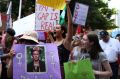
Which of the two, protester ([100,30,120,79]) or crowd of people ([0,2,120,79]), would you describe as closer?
crowd of people ([0,2,120,79])

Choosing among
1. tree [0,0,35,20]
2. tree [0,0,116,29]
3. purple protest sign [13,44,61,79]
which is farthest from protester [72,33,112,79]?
tree [0,0,35,20]

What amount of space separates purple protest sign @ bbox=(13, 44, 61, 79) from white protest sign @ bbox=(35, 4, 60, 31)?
4.47 m

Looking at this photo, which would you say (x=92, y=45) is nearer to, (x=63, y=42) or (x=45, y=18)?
(x=63, y=42)

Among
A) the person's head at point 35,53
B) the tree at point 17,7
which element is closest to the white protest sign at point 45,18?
the person's head at point 35,53

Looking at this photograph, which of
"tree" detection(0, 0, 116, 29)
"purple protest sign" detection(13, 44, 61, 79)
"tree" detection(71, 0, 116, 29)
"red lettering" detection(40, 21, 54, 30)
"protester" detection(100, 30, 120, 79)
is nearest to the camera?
"purple protest sign" detection(13, 44, 61, 79)

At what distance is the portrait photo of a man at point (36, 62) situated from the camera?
522cm

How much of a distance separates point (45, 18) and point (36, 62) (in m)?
5.06

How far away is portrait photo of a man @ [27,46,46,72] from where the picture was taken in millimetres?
5219

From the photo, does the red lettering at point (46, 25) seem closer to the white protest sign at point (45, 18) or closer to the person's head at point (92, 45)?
the white protest sign at point (45, 18)

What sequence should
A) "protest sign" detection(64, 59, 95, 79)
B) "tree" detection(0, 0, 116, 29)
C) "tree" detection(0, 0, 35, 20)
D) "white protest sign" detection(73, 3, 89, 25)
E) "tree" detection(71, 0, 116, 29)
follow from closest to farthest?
"protest sign" detection(64, 59, 95, 79)
"white protest sign" detection(73, 3, 89, 25)
"tree" detection(0, 0, 35, 20)
"tree" detection(0, 0, 116, 29)
"tree" detection(71, 0, 116, 29)

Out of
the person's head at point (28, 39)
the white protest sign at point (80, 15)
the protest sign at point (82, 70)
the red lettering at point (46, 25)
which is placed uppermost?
the white protest sign at point (80, 15)

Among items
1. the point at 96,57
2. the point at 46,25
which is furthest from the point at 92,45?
the point at 46,25

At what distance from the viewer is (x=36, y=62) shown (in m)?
5.24

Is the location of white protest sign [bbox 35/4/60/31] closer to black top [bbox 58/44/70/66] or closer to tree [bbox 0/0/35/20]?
black top [bbox 58/44/70/66]
